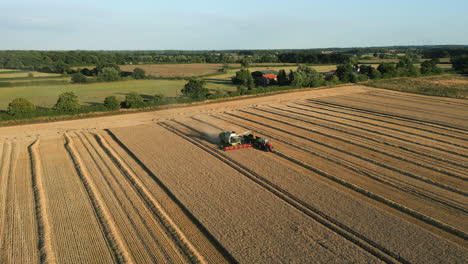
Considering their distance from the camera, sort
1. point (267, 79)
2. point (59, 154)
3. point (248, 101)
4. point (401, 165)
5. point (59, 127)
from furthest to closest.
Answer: point (267, 79) → point (248, 101) → point (59, 127) → point (59, 154) → point (401, 165)

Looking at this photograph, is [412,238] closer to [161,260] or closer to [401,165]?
[401,165]

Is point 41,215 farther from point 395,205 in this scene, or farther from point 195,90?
point 195,90

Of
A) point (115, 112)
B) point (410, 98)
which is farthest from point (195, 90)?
point (410, 98)

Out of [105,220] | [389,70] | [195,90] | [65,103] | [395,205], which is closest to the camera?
[105,220]

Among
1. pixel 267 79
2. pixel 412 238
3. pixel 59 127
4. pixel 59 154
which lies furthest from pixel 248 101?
pixel 412 238

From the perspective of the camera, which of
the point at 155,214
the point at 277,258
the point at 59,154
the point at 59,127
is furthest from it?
the point at 59,127

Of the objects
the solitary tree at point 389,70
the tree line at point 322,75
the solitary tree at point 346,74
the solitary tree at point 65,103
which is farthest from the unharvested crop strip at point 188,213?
the solitary tree at point 389,70

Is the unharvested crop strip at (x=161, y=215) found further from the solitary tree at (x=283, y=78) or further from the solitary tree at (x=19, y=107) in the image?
the solitary tree at (x=283, y=78)
